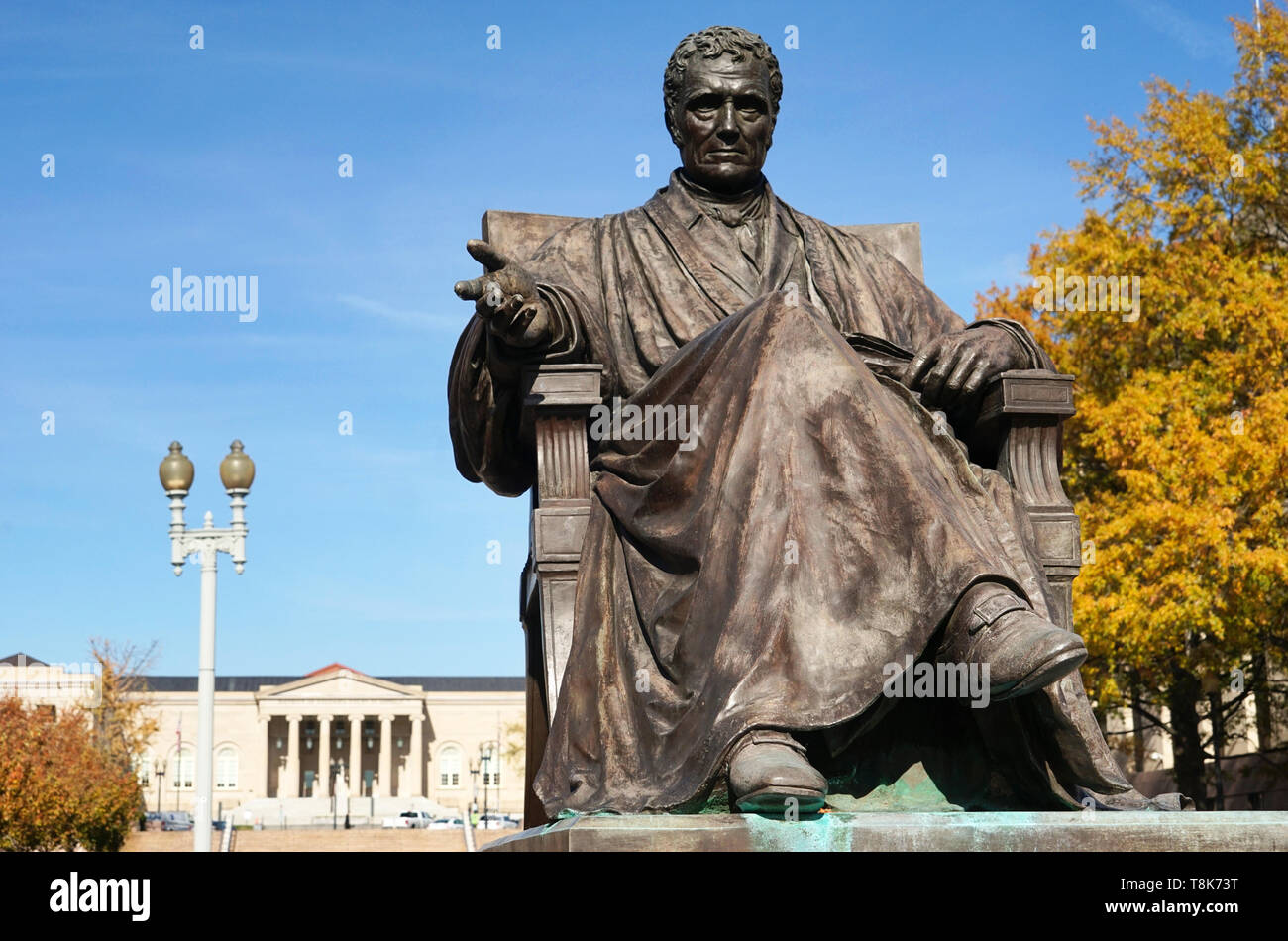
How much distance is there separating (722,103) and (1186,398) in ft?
39.7

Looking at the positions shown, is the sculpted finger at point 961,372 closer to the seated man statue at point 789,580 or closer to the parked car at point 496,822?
the seated man statue at point 789,580

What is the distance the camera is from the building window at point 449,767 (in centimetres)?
9244

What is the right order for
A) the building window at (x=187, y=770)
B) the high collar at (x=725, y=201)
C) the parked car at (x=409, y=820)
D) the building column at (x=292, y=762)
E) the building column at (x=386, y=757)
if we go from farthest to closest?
1. the building column at (x=386, y=757)
2. the building column at (x=292, y=762)
3. the building window at (x=187, y=770)
4. the parked car at (x=409, y=820)
5. the high collar at (x=725, y=201)

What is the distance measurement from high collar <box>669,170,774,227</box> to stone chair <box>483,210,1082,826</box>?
98cm

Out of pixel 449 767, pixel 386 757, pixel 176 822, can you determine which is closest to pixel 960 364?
pixel 176 822

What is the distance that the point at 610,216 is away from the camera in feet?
18.5

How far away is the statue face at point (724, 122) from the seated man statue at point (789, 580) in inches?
24.6

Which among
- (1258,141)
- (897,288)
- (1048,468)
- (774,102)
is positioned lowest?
(1048,468)

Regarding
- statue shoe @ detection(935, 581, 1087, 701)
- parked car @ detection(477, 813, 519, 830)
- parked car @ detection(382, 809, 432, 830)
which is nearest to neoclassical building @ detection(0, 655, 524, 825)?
parked car @ detection(477, 813, 519, 830)

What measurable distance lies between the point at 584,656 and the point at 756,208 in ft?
6.38

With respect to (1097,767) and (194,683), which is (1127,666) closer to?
(1097,767)

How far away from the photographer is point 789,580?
3881 millimetres

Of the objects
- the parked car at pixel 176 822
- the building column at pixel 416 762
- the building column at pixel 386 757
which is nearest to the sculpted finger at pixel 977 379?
the parked car at pixel 176 822
